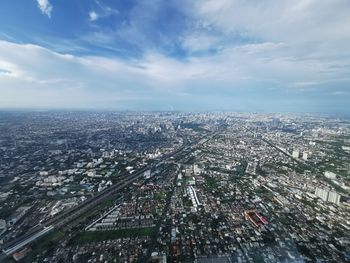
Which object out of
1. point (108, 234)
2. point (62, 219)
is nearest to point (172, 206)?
point (108, 234)

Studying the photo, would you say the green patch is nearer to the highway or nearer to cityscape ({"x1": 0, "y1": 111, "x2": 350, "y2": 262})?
cityscape ({"x1": 0, "y1": 111, "x2": 350, "y2": 262})

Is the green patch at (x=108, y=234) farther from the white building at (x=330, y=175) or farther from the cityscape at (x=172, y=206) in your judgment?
the white building at (x=330, y=175)

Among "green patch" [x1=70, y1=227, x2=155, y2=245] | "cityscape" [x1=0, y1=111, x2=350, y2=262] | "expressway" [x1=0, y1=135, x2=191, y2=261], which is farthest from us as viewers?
"green patch" [x1=70, y1=227, x2=155, y2=245]

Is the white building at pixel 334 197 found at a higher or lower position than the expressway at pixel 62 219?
higher

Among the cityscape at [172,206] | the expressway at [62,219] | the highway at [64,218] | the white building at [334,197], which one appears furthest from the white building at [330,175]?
the expressway at [62,219]

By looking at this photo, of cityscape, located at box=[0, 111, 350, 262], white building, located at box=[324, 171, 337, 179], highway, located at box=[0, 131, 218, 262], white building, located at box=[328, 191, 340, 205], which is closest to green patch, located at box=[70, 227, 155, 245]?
cityscape, located at box=[0, 111, 350, 262]

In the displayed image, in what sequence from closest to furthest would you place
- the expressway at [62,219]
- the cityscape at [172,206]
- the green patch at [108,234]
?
1. the cityscape at [172,206]
2. the expressway at [62,219]
3. the green patch at [108,234]

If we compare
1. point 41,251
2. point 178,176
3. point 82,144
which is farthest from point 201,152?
point 41,251

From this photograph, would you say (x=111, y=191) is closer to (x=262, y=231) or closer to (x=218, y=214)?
(x=218, y=214)
